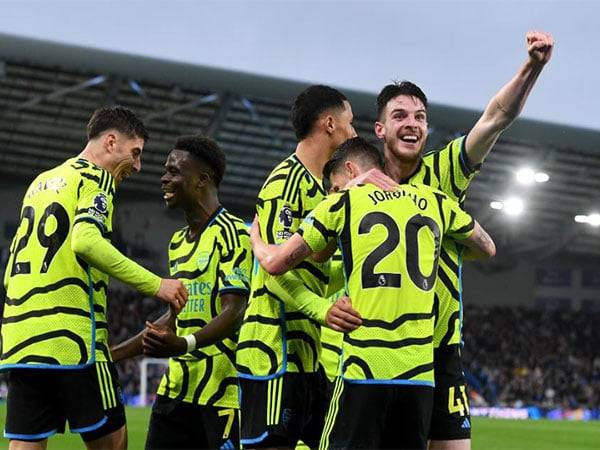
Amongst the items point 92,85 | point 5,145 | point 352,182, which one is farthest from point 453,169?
point 5,145

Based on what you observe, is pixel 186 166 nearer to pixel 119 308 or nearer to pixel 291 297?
pixel 291 297

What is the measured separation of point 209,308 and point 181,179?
2.31 ft

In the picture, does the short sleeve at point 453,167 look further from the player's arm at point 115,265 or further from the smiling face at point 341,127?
the player's arm at point 115,265

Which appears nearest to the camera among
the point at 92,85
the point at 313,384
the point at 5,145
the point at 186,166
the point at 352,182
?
the point at 352,182

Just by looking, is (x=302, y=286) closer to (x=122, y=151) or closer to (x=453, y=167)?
(x=453, y=167)

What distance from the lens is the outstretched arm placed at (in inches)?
172

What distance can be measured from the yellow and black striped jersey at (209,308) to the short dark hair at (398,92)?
103 centimetres

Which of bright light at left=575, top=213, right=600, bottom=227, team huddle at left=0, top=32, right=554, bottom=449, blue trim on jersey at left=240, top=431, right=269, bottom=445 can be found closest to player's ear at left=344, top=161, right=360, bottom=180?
team huddle at left=0, top=32, right=554, bottom=449

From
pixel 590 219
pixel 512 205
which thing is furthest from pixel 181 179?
pixel 590 219

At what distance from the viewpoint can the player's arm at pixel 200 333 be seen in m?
4.47

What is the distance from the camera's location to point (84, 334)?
4477 mm

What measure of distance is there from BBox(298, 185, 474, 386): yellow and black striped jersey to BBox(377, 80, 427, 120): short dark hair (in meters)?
0.72

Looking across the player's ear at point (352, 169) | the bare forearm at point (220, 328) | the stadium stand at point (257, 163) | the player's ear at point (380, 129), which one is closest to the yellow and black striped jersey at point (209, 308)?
the bare forearm at point (220, 328)

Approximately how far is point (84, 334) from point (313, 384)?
1124mm
